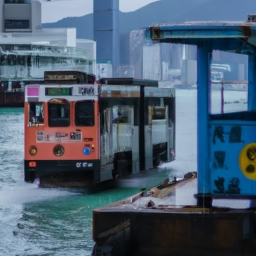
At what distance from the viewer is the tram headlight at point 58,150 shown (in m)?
15.0

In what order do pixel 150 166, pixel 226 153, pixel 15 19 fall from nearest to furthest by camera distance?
pixel 226 153 → pixel 150 166 → pixel 15 19

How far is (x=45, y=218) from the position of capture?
12.3 metres

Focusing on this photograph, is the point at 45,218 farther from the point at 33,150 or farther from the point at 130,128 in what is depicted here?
the point at 130,128

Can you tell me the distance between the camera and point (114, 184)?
648 inches

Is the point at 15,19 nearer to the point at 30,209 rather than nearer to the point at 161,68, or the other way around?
the point at 161,68

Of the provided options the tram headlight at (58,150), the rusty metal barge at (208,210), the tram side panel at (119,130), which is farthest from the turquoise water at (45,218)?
the rusty metal barge at (208,210)

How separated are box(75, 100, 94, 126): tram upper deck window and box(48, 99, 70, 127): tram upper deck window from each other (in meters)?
0.18

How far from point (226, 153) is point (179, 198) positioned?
103cm

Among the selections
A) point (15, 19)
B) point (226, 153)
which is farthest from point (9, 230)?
point (15, 19)

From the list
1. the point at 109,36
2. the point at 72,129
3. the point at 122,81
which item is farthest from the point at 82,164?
the point at 109,36

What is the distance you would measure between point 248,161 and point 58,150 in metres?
7.69

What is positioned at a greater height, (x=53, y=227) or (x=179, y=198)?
(x=179, y=198)

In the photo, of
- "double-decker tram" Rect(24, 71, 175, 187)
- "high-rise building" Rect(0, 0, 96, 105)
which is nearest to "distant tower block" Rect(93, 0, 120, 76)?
"high-rise building" Rect(0, 0, 96, 105)

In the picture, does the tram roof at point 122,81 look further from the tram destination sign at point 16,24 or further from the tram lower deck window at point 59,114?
the tram destination sign at point 16,24
